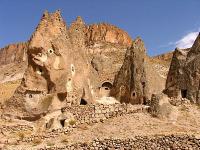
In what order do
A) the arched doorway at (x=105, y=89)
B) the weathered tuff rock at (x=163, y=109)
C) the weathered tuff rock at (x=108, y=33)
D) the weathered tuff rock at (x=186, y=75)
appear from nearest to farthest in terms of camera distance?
1. the weathered tuff rock at (x=163, y=109)
2. the weathered tuff rock at (x=186, y=75)
3. the arched doorway at (x=105, y=89)
4. the weathered tuff rock at (x=108, y=33)

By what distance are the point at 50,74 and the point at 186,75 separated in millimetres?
7947

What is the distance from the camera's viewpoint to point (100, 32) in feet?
338

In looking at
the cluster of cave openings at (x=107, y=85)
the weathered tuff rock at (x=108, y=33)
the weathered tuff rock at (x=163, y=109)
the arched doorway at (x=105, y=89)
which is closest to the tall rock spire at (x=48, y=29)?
the arched doorway at (x=105, y=89)

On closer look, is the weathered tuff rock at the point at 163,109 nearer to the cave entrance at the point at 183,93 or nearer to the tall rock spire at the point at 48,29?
the cave entrance at the point at 183,93

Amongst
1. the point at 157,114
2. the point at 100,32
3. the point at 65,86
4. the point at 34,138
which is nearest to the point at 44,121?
the point at 65,86

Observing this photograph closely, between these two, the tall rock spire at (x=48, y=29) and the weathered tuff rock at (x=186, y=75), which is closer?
the weathered tuff rock at (x=186, y=75)

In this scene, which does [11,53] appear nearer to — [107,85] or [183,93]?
[107,85]

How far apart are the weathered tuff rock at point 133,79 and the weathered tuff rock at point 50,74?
11.7ft

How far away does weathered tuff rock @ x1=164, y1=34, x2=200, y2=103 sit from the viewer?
23656mm

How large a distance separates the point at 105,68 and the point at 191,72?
1821cm

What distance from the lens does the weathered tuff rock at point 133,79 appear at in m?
32.1

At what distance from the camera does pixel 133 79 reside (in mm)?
33188

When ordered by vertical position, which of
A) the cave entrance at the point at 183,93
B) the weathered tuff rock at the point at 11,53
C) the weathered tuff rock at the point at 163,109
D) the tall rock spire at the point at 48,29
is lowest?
the weathered tuff rock at the point at 163,109

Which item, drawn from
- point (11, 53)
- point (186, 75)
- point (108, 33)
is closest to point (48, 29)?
point (186, 75)
